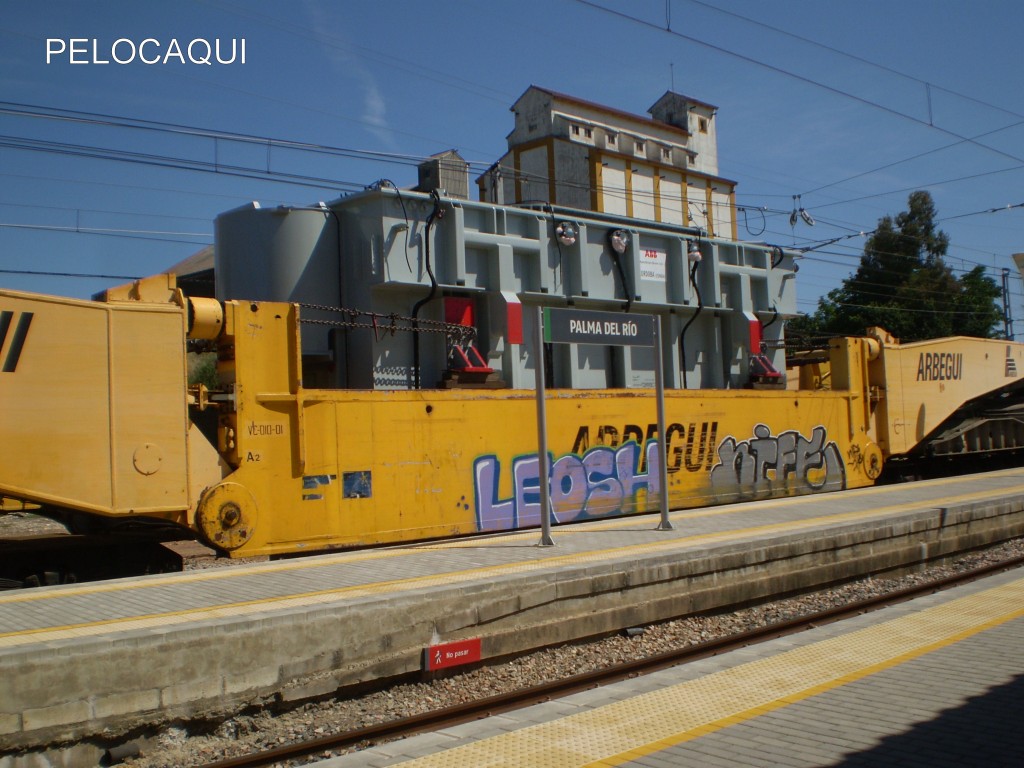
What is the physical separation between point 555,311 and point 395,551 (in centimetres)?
328

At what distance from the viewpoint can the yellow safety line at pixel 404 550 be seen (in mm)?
7762

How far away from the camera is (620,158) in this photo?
43031mm

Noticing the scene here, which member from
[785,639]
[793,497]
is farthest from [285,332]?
[793,497]

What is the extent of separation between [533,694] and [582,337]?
4.98m

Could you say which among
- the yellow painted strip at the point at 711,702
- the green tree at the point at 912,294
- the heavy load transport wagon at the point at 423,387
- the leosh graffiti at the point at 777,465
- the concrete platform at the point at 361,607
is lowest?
the yellow painted strip at the point at 711,702

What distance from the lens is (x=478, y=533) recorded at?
458 inches

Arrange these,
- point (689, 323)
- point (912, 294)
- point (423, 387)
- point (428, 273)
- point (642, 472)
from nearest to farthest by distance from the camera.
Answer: point (428, 273) → point (423, 387) → point (642, 472) → point (689, 323) → point (912, 294)

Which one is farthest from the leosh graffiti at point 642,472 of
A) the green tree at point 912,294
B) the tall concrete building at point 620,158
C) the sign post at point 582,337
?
the green tree at point 912,294

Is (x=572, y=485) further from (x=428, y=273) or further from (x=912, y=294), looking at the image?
(x=912, y=294)

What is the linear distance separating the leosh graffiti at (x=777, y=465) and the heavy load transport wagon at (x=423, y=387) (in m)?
0.04

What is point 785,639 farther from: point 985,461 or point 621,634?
point 985,461

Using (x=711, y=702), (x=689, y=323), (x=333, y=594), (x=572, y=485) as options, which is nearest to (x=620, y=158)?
(x=689, y=323)

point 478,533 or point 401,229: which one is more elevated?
point 401,229

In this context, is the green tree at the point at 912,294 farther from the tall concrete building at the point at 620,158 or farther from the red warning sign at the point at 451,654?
the red warning sign at the point at 451,654
